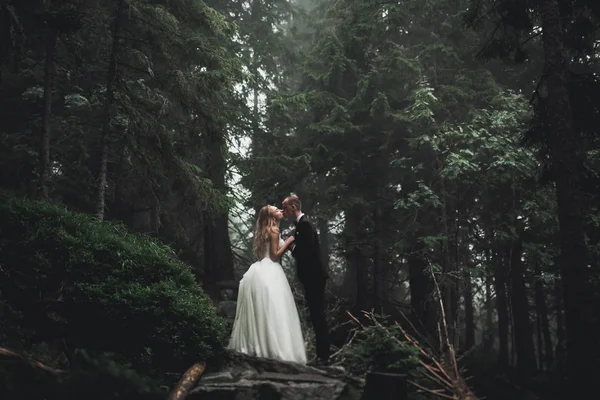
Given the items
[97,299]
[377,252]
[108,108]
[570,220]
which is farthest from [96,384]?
[377,252]

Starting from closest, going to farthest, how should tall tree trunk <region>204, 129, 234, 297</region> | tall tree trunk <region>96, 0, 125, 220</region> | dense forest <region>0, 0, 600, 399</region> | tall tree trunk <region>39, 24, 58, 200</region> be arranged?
dense forest <region>0, 0, 600, 399</region>, tall tree trunk <region>39, 24, 58, 200</region>, tall tree trunk <region>96, 0, 125, 220</region>, tall tree trunk <region>204, 129, 234, 297</region>

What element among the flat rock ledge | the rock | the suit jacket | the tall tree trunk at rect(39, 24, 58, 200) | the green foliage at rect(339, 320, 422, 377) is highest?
the tall tree trunk at rect(39, 24, 58, 200)

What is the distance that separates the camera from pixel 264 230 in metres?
7.73

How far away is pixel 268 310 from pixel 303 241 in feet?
3.92

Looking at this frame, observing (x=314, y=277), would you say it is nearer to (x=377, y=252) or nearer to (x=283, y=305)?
(x=283, y=305)

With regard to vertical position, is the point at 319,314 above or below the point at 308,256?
below

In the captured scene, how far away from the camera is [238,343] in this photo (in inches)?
292

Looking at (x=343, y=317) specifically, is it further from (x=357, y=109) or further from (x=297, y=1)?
(x=297, y=1)

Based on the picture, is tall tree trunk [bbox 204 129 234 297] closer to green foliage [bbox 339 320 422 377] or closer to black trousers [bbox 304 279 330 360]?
black trousers [bbox 304 279 330 360]

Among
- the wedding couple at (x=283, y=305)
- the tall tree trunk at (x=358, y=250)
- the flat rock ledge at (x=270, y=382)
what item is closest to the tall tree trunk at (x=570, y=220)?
the flat rock ledge at (x=270, y=382)

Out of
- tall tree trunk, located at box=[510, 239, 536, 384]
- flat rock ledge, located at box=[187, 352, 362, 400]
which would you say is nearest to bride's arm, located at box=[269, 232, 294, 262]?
flat rock ledge, located at box=[187, 352, 362, 400]

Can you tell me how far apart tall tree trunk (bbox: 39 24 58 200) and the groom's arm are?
515 centimetres

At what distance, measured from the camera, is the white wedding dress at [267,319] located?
23.4 feet

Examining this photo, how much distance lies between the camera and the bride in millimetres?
7145
